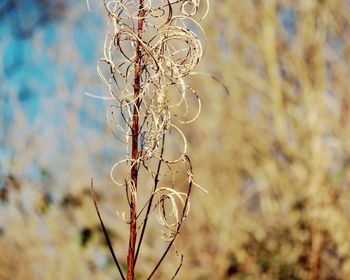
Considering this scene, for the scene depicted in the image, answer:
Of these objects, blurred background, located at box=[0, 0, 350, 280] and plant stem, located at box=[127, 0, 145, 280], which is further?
blurred background, located at box=[0, 0, 350, 280]

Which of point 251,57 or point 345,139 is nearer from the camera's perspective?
point 345,139

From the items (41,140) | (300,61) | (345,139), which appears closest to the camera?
(345,139)

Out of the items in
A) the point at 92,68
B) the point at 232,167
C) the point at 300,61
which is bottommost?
the point at 232,167

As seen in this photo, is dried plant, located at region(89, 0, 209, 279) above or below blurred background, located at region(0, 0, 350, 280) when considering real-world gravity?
below

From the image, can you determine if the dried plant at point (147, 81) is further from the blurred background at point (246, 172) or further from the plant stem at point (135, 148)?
the blurred background at point (246, 172)

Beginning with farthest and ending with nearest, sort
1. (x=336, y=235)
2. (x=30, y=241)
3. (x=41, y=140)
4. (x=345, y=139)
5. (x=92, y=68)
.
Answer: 1. (x=92, y=68)
2. (x=41, y=140)
3. (x=30, y=241)
4. (x=345, y=139)
5. (x=336, y=235)

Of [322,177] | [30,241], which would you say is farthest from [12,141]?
[322,177]

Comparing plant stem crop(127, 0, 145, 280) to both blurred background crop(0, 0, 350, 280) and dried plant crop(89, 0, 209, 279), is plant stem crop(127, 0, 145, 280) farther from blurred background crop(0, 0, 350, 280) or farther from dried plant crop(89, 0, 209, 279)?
blurred background crop(0, 0, 350, 280)

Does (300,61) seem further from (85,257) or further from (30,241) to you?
(30,241)

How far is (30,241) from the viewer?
4.52 m

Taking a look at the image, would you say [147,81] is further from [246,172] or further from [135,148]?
[246,172]

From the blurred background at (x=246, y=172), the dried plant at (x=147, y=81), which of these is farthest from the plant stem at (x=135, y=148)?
the blurred background at (x=246, y=172)

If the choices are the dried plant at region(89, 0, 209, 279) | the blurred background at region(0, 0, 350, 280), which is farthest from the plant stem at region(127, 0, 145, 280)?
the blurred background at region(0, 0, 350, 280)

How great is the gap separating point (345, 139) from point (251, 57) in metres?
1.13
